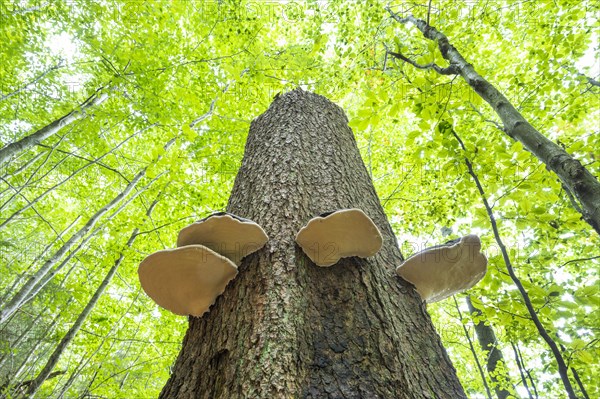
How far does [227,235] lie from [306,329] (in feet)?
2.06

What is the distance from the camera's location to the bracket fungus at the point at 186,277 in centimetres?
146

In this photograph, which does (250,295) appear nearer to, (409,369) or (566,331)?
(409,369)

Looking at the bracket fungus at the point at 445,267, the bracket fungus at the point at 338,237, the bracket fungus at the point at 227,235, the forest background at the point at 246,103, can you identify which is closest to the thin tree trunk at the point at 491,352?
the forest background at the point at 246,103

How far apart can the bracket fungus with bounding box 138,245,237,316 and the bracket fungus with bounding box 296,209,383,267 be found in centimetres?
43

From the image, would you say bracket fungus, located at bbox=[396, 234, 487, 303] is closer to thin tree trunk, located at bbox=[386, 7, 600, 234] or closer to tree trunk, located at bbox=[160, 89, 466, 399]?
tree trunk, located at bbox=[160, 89, 466, 399]

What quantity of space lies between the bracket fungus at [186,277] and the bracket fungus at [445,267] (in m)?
0.99

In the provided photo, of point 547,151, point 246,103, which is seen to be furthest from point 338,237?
point 246,103

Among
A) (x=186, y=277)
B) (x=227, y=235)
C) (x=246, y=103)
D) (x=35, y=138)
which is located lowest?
(x=186, y=277)

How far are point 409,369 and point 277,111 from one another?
2.68m

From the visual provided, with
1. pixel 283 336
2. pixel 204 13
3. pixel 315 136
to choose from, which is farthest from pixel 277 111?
pixel 204 13

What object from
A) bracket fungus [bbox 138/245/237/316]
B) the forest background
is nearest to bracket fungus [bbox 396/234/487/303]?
bracket fungus [bbox 138/245/237/316]

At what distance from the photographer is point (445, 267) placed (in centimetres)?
167

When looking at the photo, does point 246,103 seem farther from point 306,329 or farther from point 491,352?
point 491,352

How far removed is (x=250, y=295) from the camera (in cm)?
151
